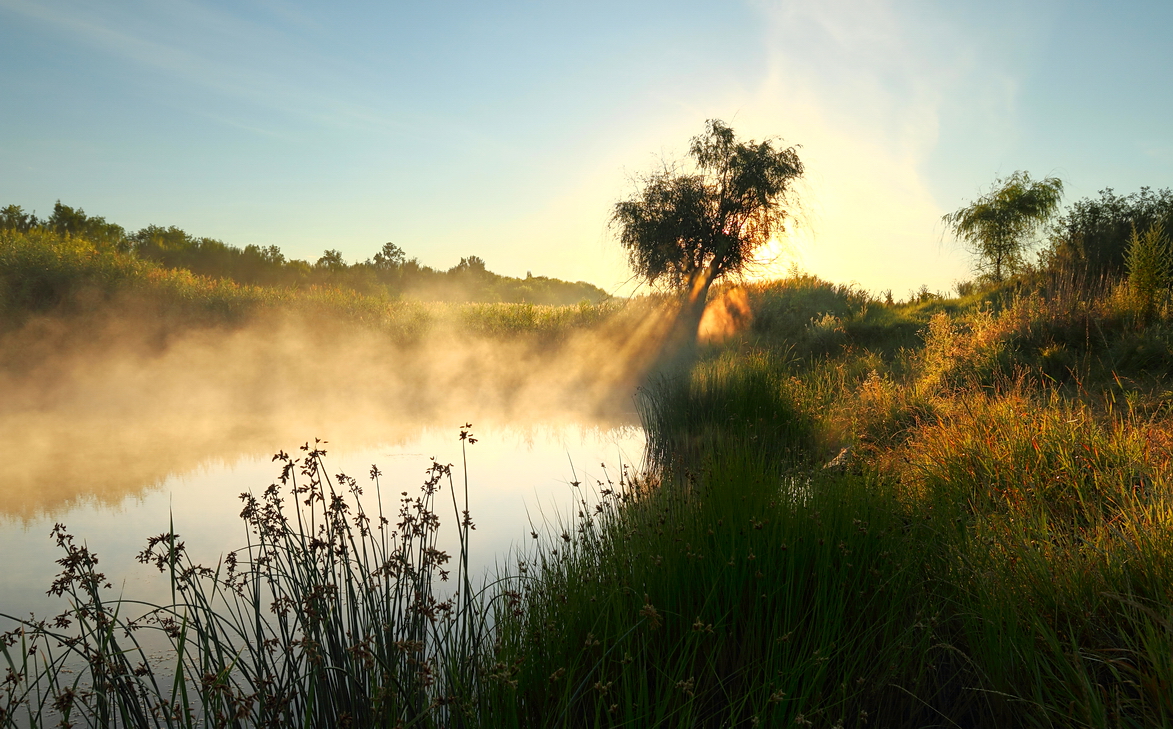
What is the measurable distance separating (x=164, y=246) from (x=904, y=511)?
43009 millimetres

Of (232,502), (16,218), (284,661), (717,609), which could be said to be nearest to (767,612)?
(717,609)

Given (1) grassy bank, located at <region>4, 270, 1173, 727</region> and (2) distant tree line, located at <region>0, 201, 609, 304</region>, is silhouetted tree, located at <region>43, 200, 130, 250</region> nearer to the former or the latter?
(2) distant tree line, located at <region>0, 201, 609, 304</region>

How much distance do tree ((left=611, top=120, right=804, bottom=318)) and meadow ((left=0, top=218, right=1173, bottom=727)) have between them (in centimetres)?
1236

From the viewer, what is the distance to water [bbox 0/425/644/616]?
12.1ft

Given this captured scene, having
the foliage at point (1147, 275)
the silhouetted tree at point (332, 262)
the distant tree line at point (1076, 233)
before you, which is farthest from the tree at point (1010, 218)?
the silhouetted tree at point (332, 262)

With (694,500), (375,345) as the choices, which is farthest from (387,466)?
(375,345)

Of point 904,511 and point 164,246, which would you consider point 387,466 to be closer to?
point 904,511

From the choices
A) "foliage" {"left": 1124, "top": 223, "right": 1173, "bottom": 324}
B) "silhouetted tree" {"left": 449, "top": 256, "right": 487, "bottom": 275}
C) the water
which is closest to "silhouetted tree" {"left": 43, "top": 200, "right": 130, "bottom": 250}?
"silhouetted tree" {"left": 449, "top": 256, "right": 487, "bottom": 275}

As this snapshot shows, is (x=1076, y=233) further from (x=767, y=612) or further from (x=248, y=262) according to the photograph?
(x=248, y=262)

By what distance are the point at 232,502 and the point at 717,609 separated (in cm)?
453

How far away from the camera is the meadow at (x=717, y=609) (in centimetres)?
172

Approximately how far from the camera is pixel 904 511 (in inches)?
132

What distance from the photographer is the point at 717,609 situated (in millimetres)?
2152

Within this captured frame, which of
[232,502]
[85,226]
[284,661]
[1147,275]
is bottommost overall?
[232,502]
